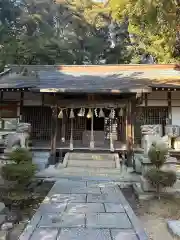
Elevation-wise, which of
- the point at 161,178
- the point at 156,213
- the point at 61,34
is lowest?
the point at 156,213

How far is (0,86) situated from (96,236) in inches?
380

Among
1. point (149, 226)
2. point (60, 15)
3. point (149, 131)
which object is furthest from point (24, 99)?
point (60, 15)

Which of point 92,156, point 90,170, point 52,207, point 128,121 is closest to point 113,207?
point 52,207

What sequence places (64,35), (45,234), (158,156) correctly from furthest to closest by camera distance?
(64,35) → (158,156) → (45,234)

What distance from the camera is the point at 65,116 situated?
14422 mm

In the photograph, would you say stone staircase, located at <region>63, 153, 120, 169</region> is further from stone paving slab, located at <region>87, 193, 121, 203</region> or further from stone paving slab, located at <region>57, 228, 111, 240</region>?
stone paving slab, located at <region>57, 228, 111, 240</region>

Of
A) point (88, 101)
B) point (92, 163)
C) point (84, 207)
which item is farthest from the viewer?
point (88, 101)

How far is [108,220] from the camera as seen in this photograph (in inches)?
229

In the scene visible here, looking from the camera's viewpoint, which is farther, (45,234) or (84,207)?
(84,207)

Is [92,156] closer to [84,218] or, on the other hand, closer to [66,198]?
[66,198]

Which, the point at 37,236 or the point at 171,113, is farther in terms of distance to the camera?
the point at 171,113

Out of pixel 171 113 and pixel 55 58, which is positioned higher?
pixel 55 58

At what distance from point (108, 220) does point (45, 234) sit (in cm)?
146

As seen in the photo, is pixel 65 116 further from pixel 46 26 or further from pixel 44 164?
pixel 46 26
